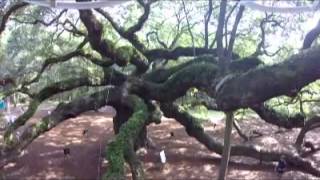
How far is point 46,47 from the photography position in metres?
13.0

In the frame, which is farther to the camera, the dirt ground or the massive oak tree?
the dirt ground

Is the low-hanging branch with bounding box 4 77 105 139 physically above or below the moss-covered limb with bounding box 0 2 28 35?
below

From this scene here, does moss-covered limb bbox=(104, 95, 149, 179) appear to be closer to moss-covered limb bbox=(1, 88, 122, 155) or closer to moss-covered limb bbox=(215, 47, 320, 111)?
moss-covered limb bbox=(1, 88, 122, 155)

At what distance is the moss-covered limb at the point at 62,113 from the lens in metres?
7.66

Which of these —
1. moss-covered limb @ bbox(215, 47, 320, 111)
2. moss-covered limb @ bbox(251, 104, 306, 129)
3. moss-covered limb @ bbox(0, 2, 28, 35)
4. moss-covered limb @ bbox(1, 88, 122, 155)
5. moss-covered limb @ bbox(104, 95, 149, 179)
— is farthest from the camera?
moss-covered limb @ bbox(0, 2, 28, 35)

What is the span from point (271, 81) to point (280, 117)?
3204mm

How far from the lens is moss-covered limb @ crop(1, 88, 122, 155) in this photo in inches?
301

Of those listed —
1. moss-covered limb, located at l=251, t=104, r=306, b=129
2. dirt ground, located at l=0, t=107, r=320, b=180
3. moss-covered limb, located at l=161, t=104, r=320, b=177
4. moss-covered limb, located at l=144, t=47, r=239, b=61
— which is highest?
moss-covered limb, located at l=144, t=47, r=239, b=61

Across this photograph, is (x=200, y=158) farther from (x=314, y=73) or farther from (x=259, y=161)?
(x=314, y=73)

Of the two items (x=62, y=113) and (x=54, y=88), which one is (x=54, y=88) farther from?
(x=62, y=113)

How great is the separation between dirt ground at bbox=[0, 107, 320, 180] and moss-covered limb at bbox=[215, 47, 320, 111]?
4.47 meters

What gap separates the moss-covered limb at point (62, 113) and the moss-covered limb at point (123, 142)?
2.78 feet

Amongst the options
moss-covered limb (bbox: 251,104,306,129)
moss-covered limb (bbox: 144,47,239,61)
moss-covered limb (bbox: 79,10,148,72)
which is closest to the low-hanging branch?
moss-covered limb (bbox: 79,10,148,72)

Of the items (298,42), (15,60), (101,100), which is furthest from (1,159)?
(15,60)
